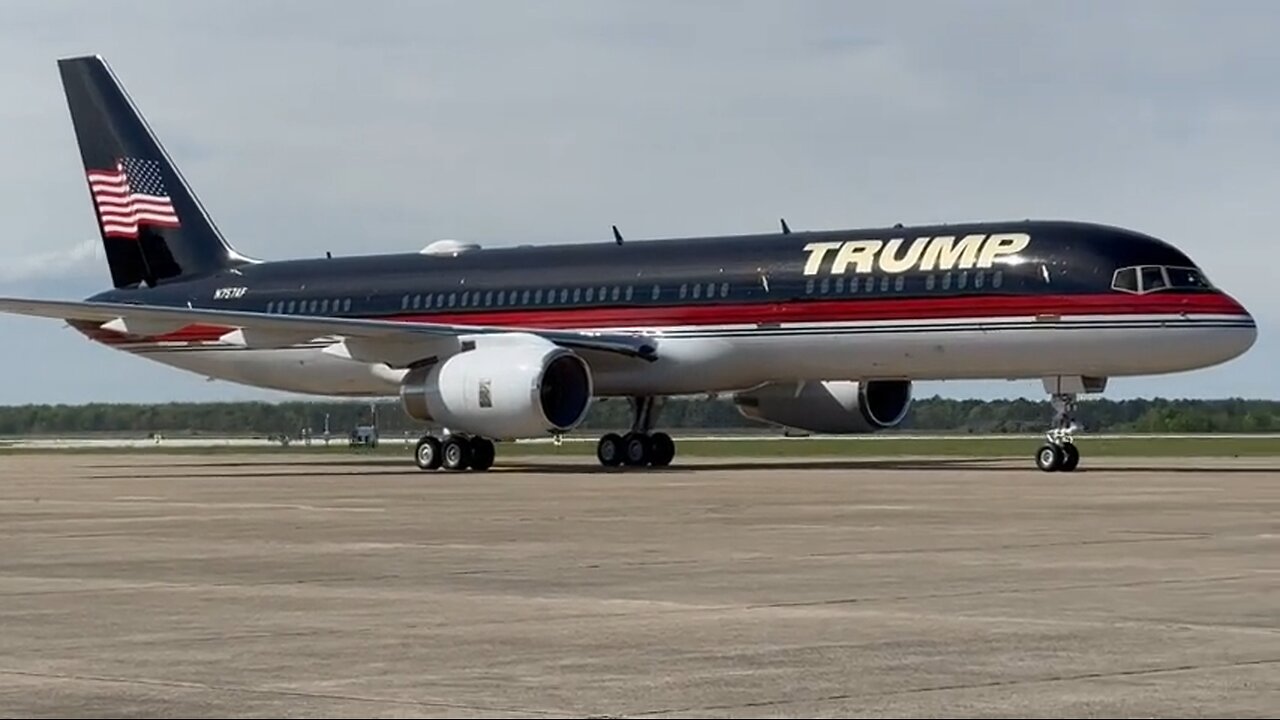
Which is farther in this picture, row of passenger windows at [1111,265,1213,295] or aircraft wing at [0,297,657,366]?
aircraft wing at [0,297,657,366]

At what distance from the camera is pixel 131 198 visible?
4681 centimetres

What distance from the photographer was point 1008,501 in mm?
24047

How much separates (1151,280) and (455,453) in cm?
1187

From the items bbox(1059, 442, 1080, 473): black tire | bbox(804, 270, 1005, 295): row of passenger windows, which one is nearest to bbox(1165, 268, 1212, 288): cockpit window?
bbox(804, 270, 1005, 295): row of passenger windows

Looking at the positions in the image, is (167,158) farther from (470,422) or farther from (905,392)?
(905,392)

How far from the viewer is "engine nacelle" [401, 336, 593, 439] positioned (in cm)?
3481

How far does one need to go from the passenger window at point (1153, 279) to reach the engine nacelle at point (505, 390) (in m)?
9.02

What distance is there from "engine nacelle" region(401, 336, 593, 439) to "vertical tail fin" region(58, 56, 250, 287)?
11.2 meters

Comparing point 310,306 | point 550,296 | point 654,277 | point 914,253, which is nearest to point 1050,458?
point 914,253

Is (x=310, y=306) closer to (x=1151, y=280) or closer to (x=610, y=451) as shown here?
(x=610, y=451)

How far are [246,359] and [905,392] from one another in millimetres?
13362

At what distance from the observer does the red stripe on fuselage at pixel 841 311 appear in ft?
107

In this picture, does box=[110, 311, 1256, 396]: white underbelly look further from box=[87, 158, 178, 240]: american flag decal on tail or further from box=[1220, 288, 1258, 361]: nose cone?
box=[87, 158, 178, 240]: american flag decal on tail

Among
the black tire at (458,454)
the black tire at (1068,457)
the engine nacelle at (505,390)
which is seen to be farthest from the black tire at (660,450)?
the black tire at (1068,457)
